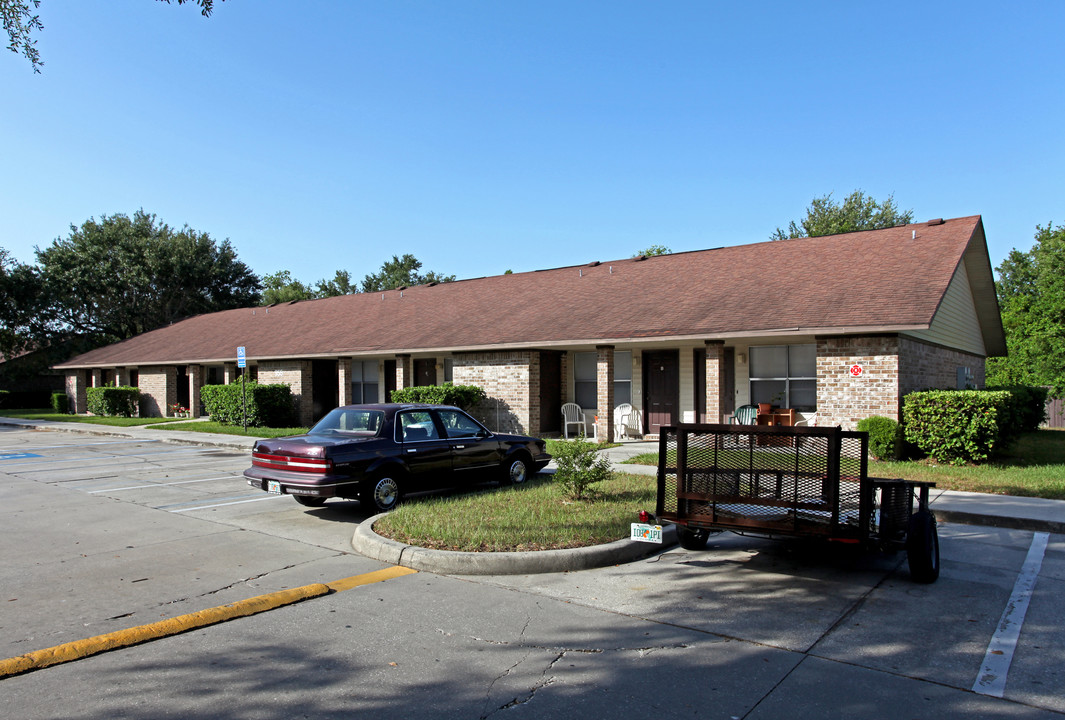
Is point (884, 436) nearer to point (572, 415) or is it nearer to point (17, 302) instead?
point (572, 415)

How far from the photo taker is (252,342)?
1142 inches

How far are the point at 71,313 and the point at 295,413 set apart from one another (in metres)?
30.4

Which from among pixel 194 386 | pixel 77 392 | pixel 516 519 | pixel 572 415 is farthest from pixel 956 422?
pixel 77 392

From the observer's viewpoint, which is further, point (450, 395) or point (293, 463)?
point (450, 395)

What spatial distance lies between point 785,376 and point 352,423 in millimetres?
11387

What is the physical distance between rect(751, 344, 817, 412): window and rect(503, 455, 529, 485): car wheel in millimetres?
8314

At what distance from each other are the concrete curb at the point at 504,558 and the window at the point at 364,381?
1910 centimetres

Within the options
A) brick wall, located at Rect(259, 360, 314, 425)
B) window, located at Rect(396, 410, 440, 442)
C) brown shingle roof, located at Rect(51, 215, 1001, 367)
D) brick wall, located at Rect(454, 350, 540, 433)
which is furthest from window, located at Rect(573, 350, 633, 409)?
brick wall, located at Rect(259, 360, 314, 425)

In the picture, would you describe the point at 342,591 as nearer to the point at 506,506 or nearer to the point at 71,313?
the point at 506,506

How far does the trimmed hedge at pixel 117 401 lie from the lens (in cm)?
3209

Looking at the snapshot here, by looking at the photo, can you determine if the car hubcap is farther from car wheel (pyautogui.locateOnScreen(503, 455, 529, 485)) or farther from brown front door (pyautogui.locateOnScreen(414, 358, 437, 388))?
brown front door (pyautogui.locateOnScreen(414, 358, 437, 388))

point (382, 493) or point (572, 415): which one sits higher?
point (572, 415)

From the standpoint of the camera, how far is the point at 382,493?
9.18m

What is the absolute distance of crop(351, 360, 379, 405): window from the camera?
2592cm
